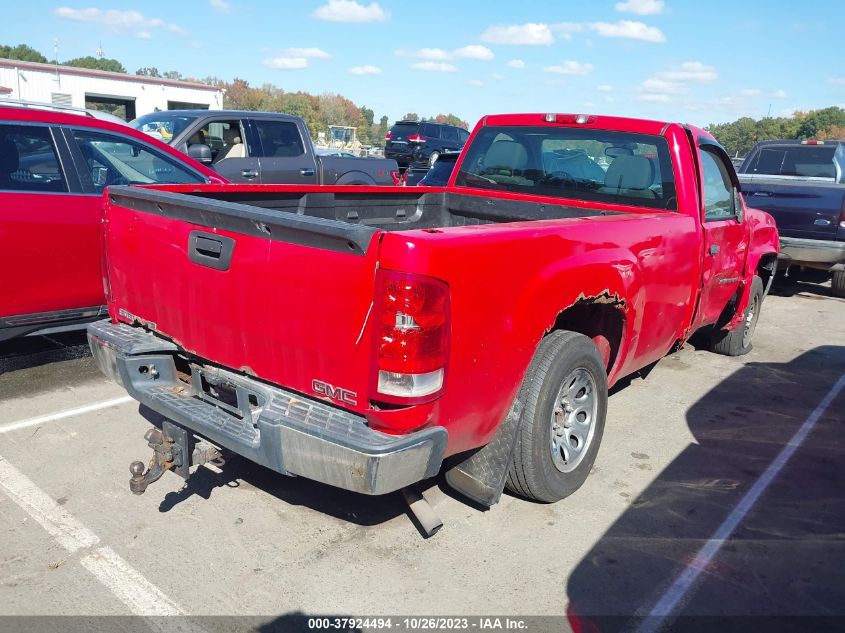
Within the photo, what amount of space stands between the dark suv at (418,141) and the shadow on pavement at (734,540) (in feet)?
76.4

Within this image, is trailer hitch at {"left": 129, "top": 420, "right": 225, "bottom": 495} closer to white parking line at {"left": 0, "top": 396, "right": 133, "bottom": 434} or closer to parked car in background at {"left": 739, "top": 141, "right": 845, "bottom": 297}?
white parking line at {"left": 0, "top": 396, "right": 133, "bottom": 434}

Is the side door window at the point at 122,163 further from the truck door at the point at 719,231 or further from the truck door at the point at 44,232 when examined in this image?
the truck door at the point at 719,231

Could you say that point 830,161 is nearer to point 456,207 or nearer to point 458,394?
point 456,207

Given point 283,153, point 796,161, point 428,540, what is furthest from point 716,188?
point 796,161

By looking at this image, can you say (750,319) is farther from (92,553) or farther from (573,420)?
(92,553)

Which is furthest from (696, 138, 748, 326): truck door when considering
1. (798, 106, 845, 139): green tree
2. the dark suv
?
(798, 106, 845, 139): green tree

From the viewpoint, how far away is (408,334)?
255 centimetres

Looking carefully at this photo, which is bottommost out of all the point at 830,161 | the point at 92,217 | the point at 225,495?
the point at 225,495

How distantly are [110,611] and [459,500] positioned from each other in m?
1.72

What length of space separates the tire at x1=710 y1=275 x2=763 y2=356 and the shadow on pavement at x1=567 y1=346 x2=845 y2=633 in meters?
1.28

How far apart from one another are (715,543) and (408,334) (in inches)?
80.0

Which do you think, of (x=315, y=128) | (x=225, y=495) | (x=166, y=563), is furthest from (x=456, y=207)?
(x=315, y=128)

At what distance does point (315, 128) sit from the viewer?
63406mm

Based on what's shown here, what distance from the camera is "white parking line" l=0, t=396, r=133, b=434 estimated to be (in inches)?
172
